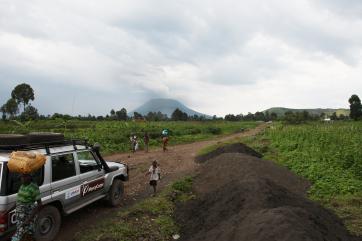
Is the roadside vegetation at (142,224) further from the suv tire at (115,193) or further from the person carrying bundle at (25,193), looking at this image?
the person carrying bundle at (25,193)

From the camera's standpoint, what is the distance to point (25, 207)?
6703mm

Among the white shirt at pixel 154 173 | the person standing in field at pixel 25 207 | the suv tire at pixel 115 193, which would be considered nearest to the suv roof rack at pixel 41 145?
the person standing in field at pixel 25 207

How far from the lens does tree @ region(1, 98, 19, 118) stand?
6316 cm

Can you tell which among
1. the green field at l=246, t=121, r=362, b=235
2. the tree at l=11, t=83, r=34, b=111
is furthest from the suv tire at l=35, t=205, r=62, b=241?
the tree at l=11, t=83, r=34, b=111

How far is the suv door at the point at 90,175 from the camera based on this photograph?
→ 30.5 ft

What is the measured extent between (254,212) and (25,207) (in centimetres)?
498

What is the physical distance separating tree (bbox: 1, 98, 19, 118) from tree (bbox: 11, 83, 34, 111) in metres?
1.59

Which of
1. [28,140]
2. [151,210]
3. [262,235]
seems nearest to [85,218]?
[151,210]

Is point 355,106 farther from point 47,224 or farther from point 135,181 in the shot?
point 47,224

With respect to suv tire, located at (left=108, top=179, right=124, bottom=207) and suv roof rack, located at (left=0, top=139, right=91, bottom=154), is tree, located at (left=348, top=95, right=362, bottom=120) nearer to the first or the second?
suv tire, located at (left=108, top=179, right=124, bottom=207)

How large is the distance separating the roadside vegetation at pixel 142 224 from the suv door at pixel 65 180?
94 centimetres

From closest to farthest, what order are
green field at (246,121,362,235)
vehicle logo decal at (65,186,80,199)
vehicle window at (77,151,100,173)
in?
vehicle logo decal at (65,186,80,199)
vehicle window at (77,151,100,173)
green field at (246,121,362,235)

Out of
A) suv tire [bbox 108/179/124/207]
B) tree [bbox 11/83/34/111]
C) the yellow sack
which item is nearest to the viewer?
the yellow sack

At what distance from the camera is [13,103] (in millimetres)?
63250
